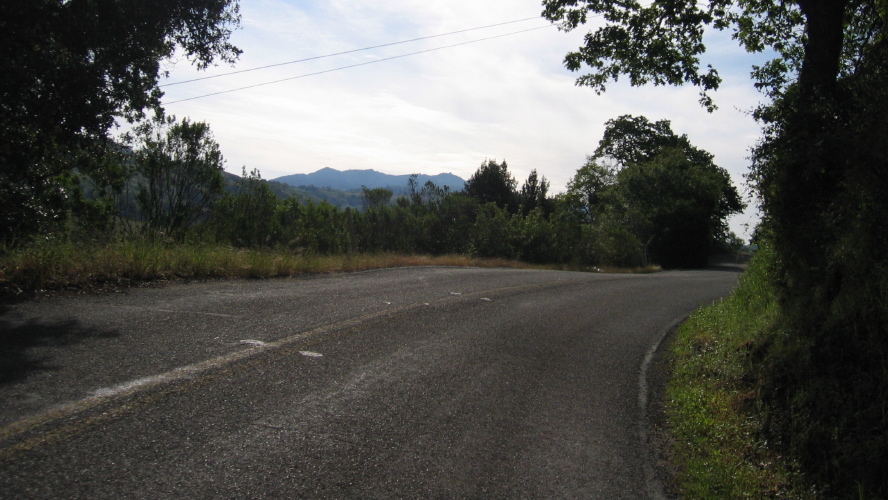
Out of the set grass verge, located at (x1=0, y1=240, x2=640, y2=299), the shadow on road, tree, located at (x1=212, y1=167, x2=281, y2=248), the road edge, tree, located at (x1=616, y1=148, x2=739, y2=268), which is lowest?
the road edge

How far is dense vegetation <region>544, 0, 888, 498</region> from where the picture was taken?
4625mm

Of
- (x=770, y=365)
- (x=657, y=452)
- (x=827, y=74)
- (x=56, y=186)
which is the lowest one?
(x=657, y=452)

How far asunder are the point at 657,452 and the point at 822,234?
3171mm

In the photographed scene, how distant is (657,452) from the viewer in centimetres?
498

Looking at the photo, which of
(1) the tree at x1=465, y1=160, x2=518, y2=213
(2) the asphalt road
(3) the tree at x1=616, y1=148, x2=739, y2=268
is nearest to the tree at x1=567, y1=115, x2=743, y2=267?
(3) the tree at x1=616, y1=148, x2=739, y2=268

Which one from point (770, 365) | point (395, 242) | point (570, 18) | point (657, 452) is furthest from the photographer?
point (395, 242)

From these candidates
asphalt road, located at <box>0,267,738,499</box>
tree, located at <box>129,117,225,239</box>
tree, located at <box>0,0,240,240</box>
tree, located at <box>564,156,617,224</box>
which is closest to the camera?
asphalt road, located at <box>0,267,738,499</box>

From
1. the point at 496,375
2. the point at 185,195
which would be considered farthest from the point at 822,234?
the point at 185,195

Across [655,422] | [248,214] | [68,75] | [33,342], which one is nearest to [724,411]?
[655,422]

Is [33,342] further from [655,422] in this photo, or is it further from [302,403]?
[655,422]

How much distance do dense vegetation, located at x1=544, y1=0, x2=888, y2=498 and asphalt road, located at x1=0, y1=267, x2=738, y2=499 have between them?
1.29 m

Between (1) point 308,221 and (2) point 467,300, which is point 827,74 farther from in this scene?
(1) point 308,221

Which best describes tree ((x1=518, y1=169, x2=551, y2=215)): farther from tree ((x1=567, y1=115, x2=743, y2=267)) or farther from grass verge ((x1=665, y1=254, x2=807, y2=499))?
grass verge ((x1=665, y1=254, x2=807, y2=499))

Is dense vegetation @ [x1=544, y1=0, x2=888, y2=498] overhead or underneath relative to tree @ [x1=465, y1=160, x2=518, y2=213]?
underneath
